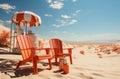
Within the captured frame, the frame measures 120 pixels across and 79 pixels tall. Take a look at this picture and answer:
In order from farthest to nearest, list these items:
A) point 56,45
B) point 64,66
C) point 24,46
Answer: point 56,45 < point 24,46 < point 64,66

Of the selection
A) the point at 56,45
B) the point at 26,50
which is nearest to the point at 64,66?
the point at 26,50

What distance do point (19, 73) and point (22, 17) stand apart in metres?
5.59

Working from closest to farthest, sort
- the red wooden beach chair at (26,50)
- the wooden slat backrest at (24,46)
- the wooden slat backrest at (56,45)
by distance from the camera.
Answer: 1. the red wooden beach chair at (26,50)
2. the wooden slat backrest at (24,46)
3. the wooden slat backrest at (56,45)

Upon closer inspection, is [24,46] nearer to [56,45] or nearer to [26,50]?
[26,50]

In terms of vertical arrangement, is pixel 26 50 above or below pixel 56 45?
below

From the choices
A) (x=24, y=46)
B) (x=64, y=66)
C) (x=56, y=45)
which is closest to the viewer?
(x=64, y=66)

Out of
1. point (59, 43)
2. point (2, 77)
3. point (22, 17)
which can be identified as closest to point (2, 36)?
point (22, 17)

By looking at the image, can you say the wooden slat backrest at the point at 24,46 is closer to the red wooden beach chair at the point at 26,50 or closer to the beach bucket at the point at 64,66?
the red wooden beach chair at the point at 26,50

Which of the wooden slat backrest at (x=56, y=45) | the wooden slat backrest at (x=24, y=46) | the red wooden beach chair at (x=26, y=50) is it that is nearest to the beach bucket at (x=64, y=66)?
the red wooden beach chair at (x=26, y=50)

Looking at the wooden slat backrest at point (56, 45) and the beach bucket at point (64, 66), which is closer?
the beach bucket at point (64, 66)

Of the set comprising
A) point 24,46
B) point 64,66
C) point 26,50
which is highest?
point 24,46

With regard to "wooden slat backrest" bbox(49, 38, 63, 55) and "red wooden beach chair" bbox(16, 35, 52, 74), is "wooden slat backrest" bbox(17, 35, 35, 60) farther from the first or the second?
"wooden slat backrest" bbox(49, 38, 63, 55)

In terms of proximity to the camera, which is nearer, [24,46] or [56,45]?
[24,46]

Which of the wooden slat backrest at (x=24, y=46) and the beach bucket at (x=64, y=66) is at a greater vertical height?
the wooden slat backrest at (x=24, y=46)
